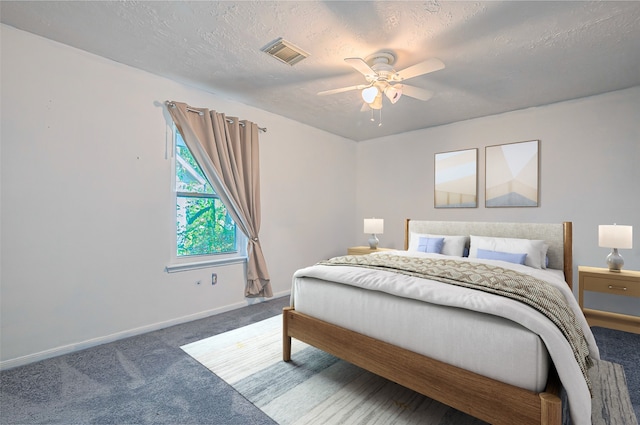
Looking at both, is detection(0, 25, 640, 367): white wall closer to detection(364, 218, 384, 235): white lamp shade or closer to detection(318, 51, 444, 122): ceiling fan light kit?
detection(364, 218, 384, 235): white lamp shade

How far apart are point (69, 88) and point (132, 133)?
536 millimetres

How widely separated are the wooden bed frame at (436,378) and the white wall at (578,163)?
Answer: 9.25 feet

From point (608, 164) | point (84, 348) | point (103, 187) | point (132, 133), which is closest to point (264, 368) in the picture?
point (84, 348)

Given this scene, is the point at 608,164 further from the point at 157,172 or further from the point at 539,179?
the point at 157,172

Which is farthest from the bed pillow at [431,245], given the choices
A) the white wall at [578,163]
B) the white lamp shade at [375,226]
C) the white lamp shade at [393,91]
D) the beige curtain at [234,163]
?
the beige curtain at [234,163]

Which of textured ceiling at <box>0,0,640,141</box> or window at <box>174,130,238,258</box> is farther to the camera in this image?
window at <box>174,130,238,258</box>

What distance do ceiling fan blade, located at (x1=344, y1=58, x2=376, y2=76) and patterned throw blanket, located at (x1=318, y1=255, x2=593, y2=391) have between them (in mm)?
1510

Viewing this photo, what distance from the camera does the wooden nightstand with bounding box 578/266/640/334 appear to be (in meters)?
2.76

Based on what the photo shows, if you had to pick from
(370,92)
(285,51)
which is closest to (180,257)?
(285,51)

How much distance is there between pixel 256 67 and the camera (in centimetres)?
275

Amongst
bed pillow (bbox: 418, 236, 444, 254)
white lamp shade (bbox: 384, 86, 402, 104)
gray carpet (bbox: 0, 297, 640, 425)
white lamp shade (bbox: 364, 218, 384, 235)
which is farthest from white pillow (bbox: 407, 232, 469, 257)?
white lamp shade (bbox: 384, 86, 402, 104)

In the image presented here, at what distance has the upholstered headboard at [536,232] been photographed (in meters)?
2.98

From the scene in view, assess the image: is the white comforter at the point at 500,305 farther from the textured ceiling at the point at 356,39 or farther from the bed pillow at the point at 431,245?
the textured ceiling at the point at 356,39

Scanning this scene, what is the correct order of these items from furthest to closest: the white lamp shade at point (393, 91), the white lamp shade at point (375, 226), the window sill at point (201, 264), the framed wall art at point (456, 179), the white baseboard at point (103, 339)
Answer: the white lamp shade at point (375, 226), the framed wall art at point (456, 179), the window sill at point (201, 264), the white lamp shade at point (393, 91), the white baseboard at point (103, 339)
